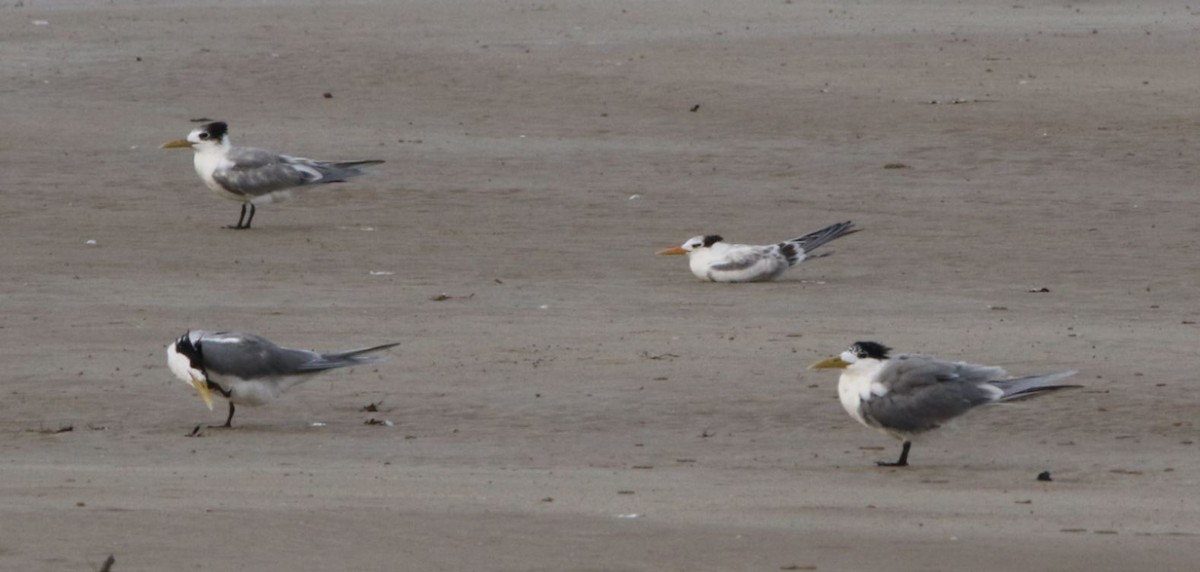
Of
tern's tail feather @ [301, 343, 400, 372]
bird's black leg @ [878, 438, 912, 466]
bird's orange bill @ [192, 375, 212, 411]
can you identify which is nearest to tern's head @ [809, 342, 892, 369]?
bird's black leg @ [878, 438, 912, 466]

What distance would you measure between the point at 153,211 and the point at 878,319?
24.5 ft

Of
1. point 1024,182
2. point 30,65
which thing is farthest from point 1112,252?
point 30,65

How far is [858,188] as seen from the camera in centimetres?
1997

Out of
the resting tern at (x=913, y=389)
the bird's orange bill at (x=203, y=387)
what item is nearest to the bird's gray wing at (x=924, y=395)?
the resting tern at (x=913, y=389)

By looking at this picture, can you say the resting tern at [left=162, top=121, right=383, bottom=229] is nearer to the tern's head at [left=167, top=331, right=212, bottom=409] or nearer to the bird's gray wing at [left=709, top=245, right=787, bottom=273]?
the bird's gray wing at [left=709, top=245, right=787, bottom=273]

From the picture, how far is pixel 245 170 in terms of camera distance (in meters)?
18.1

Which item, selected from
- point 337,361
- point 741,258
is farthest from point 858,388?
point 741,258

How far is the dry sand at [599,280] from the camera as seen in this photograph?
802cm

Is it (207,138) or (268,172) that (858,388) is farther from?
(207,138)

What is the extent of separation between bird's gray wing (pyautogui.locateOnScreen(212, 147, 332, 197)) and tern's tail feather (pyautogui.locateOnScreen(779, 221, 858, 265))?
463cm

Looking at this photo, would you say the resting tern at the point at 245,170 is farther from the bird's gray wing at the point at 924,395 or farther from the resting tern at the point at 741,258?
the bird's gray wing at the point at 924,395

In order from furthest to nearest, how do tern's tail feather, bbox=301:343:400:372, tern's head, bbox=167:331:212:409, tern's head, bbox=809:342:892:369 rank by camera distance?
tern's tail feather, bbox=301:343:400:372 → tern's head, bbox=167:331:212:409 → tern's head, bbox=809:342:892:369

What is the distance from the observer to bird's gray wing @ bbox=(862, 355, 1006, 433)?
9727 mm

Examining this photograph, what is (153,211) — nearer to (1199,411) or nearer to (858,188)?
(858,188)
